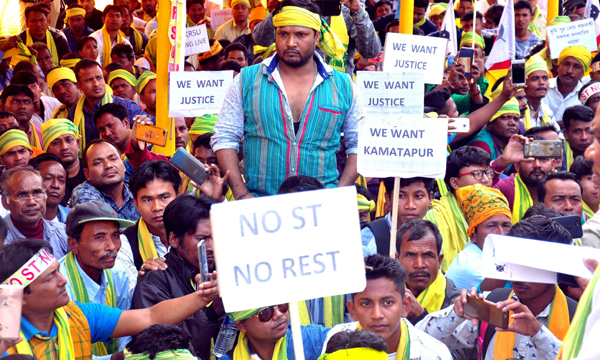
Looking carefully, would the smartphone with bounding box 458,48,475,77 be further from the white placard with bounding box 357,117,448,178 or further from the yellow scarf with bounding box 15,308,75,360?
the yellow scarf with bounding box 15,308,75,360

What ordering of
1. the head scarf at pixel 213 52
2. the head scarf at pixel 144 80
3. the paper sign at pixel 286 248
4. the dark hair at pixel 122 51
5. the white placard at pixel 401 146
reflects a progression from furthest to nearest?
the dark hair at pixel 122 51
the head scarf at pixel 213 52
the head scarf at pixel 144 80
the white placard at pixel 401 146
the paper sign at pixel 286 248

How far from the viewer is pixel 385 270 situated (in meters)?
3.77

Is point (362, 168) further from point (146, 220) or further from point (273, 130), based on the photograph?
point (146, 220)

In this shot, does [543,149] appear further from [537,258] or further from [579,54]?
[579,54]

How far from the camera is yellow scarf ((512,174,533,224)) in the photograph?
5.96 m

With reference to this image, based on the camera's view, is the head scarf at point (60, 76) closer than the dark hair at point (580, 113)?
No

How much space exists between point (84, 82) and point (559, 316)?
17.5 ft

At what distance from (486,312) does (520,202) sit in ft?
9.11

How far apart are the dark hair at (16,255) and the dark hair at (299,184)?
138cm

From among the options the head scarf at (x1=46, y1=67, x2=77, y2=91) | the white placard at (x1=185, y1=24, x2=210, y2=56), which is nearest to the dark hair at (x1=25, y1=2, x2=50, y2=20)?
the head scarf at (x1=46, y1=67, x2=77, y2=91)

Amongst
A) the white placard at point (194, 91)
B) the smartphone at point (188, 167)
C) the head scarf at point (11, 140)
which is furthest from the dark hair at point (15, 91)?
the smartphone at point (188, 167)

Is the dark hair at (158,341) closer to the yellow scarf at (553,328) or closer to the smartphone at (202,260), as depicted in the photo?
the smartphone at (202,260)

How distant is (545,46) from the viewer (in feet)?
32.2

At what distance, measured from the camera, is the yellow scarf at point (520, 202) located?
5965mm
